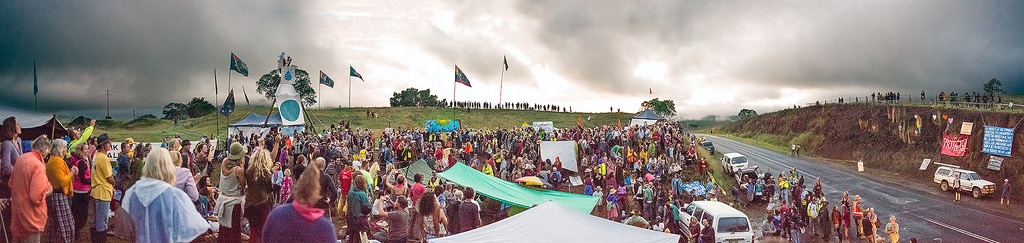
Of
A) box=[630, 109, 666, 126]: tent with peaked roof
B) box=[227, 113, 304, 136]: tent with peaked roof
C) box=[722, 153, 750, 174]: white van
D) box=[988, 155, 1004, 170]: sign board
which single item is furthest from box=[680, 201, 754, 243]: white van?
box=[988, 155, 1004, 170]: sign board

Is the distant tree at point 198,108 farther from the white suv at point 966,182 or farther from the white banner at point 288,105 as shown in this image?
the white suv at point 966,182

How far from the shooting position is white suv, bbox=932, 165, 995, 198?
28.6 meters

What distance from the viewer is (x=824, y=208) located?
65.0ft

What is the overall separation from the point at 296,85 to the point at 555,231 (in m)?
88.0

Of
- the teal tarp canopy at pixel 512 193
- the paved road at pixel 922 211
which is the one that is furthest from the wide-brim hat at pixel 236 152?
the paved road at pixel 922 211

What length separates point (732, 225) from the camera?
1516cm

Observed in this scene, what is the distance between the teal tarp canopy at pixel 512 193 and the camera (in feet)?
49.8

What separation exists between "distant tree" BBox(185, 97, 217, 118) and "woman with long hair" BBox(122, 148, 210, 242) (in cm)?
10232

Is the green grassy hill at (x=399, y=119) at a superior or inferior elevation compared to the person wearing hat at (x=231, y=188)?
superior

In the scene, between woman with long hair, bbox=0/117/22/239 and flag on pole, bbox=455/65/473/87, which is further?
flag on pole, bbox=455/65/473/87

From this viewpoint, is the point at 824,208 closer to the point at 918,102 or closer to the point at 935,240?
the point at 935,240

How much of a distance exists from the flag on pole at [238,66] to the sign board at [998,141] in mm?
46649

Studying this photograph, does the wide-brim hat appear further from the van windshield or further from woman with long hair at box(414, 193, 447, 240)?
the van windshield

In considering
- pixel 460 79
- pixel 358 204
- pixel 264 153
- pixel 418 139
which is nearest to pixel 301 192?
pixel 264 153
